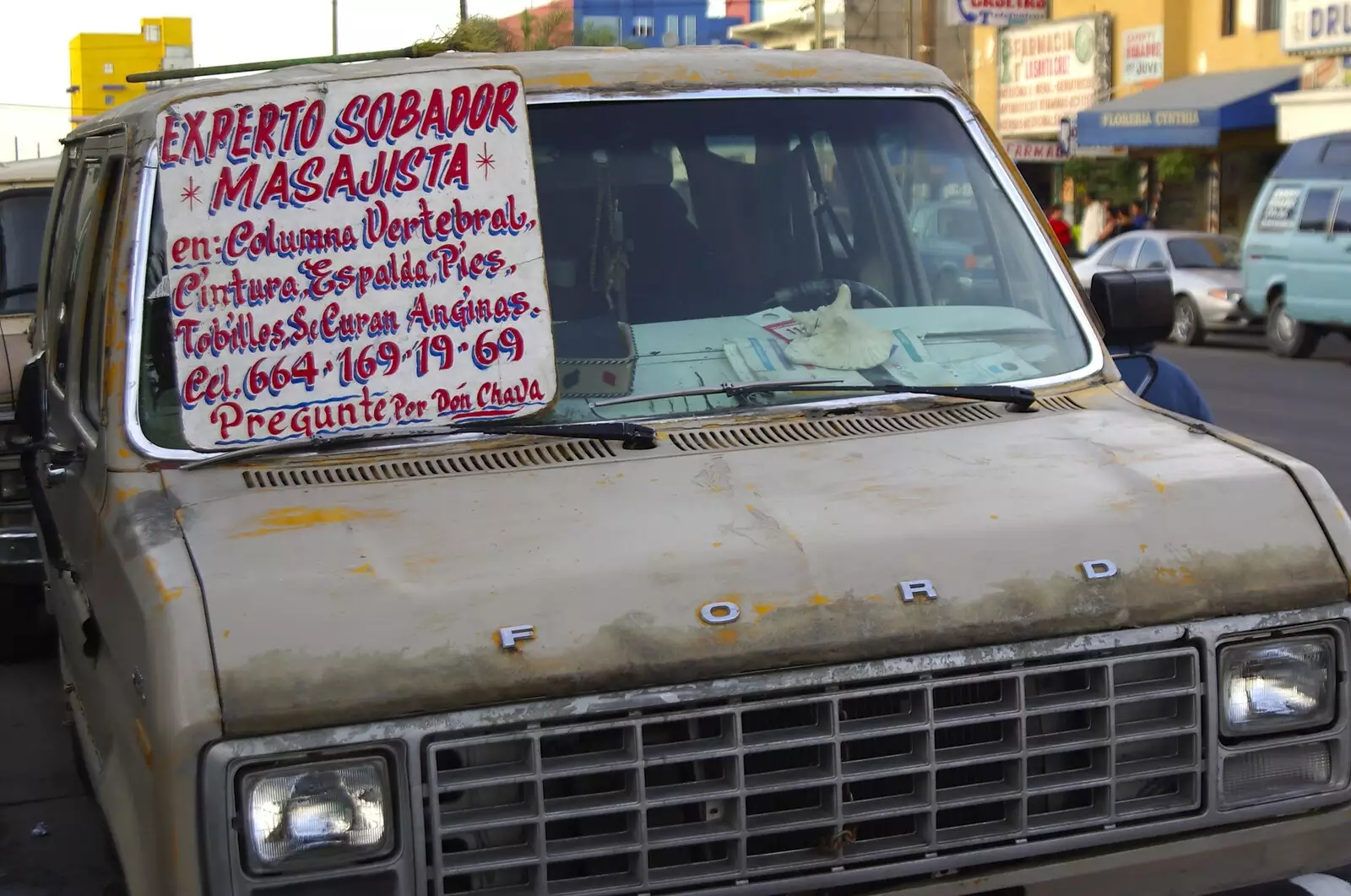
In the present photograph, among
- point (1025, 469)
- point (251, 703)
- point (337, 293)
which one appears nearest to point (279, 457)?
point (337, 293)

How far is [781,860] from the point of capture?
8.79 feet

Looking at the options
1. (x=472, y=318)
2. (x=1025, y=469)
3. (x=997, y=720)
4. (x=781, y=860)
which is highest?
(x=472, y=318)

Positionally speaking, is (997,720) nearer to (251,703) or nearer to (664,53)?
(251,703)

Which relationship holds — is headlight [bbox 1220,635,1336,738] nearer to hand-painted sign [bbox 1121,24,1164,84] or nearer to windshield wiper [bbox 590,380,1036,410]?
windshield wiper [bbox 590,380,1036,410]

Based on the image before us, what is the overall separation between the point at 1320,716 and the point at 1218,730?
0.69ft

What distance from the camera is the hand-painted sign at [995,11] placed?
101 feet

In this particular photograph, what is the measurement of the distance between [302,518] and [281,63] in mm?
1257

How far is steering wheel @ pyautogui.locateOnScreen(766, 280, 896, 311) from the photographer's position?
3744 millimetres

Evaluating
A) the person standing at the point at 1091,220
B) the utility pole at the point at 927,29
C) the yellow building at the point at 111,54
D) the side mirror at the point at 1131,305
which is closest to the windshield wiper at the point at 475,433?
the side mirror at the point at 1131,305

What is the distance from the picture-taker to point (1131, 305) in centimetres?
403

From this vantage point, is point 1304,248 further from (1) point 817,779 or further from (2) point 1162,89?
(1) point 817,779

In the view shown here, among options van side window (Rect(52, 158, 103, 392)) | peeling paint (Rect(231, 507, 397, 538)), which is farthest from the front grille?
van side window (Rect(52, 158, 103, 392))

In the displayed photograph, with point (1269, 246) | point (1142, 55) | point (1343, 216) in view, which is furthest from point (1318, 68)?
point (1343, 216)

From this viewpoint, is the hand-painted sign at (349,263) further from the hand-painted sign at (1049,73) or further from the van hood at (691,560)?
the hand-painted sign at (1049,73)
